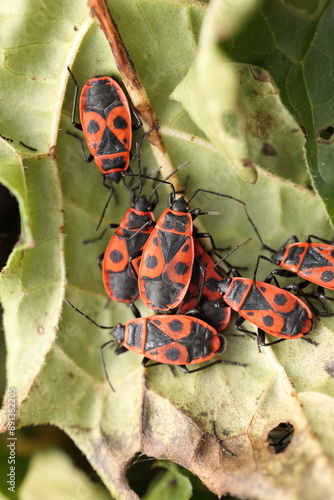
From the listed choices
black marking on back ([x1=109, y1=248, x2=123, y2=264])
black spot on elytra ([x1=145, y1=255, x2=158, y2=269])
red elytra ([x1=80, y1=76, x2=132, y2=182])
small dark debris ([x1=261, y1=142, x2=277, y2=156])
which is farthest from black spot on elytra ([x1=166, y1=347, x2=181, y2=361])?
small dark debris ([x1=261, y1=142, x2=277, y2=156])

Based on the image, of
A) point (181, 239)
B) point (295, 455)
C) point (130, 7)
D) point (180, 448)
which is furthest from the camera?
point (181, 239)

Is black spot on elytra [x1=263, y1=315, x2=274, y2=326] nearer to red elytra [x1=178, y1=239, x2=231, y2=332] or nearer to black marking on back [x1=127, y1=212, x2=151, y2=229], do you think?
red elytra [x1=178, y1=239, x2=231, y2=332]

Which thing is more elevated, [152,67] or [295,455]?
[152,67]

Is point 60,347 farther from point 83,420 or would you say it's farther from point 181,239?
point 181,239

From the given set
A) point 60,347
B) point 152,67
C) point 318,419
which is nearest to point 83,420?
point 60,347

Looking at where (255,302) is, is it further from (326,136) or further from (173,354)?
(326,136)

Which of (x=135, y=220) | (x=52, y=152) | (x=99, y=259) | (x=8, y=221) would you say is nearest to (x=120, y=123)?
(x=52, y=152)

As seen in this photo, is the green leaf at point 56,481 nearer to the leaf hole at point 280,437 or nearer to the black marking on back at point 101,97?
the leaf hole at point 280,437

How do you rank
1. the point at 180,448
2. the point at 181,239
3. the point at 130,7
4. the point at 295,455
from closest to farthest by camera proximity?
the point at 295,455 < the point at 130,7 < the point at 180,448 < the point at 181,239
